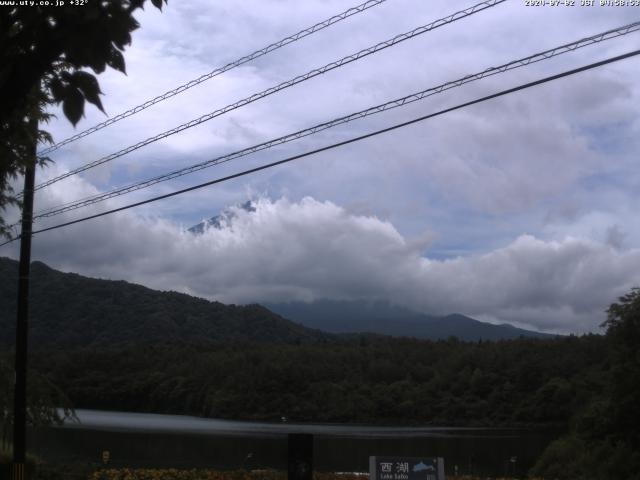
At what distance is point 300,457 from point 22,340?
881 cm

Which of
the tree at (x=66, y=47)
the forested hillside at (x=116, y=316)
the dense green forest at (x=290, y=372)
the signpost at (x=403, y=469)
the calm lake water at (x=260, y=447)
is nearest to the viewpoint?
the tree at (x=66, y=47)

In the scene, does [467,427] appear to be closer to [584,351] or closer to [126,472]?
[584,351]

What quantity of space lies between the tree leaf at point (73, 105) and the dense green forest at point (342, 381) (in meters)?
70.3

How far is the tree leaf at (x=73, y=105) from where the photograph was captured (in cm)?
448

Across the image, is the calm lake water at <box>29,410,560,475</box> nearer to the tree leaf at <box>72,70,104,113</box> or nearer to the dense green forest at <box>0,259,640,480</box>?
the dense green forest at <box>0,259,640,480</box>

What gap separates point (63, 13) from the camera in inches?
174

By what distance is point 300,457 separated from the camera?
37.2ft

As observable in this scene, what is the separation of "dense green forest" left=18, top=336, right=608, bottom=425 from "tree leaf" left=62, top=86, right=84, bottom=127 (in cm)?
7034

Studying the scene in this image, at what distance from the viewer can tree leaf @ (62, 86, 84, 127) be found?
448cm

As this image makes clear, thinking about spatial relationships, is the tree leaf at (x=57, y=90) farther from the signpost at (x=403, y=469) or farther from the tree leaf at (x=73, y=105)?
the signpost at (x=403, y=469)

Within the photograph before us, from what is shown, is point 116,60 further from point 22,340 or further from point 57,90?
point 22,340

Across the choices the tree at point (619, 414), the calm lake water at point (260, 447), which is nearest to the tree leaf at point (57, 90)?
the tree at point (619, 414)

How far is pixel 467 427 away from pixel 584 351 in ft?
41.6

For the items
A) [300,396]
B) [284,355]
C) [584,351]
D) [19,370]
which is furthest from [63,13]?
[284,355]
